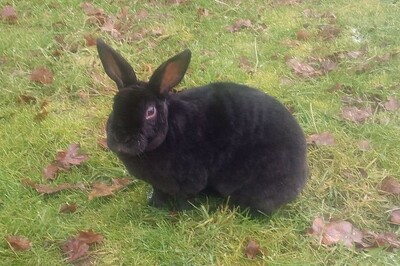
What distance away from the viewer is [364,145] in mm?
4340

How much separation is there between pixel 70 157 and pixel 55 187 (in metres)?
0.33

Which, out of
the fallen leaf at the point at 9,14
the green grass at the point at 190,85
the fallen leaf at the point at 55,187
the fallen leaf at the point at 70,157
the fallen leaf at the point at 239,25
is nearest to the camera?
the green grass at the point at 190,85

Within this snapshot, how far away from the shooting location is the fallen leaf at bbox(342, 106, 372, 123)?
184 inches

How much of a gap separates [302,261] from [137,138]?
1211 mm

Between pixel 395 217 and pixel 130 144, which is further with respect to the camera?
pixel 395 217

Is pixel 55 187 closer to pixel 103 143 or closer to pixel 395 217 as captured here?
pixel 103 143

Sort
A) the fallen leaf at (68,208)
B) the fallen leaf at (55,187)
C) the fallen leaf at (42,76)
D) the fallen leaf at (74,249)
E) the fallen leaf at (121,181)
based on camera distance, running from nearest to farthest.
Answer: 1. the fallen leaf at (74,249)
2. the fallen leaf at (68,208)
3. the fallen leaf at (55,187)
4. the fallen leaf at (121,181)
5. the fallen leaf at (42,76)

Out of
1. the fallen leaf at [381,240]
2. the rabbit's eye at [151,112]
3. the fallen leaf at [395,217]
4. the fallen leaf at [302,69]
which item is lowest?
the fallen leaf at [381,240]

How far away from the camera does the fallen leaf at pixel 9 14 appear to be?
19.7ft

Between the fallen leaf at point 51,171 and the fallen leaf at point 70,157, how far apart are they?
0.17 feet

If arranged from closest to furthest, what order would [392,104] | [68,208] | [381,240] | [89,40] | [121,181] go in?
[381,240] < [68,208] < [121,181] < [392,104] < [89,40]

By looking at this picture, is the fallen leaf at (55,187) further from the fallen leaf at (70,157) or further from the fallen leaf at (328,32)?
the fallen leaf at (328,32)

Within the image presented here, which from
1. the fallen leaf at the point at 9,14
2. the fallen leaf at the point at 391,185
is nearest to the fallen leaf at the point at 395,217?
the fallen leaf at the point at 391,185

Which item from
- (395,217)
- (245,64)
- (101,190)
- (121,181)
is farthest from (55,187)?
(245,64)
